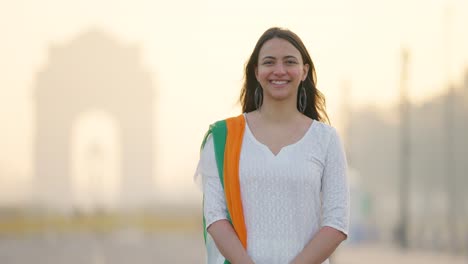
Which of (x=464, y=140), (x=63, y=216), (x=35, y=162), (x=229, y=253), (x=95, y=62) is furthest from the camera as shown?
(x=95, y=62)

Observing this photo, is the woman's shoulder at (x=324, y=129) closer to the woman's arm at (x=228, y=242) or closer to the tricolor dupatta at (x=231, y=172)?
the tricolor dupatta at (x=231, y=172)

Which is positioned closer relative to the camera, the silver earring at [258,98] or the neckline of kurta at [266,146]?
the neckline of kurta at [266,146]

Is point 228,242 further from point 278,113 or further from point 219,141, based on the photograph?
point 278,113

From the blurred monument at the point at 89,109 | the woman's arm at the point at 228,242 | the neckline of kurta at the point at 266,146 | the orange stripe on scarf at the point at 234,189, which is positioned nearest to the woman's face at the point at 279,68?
the neckline of kurta at the point at 266,146

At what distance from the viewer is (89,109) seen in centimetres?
8388

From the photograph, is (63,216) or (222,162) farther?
(63,216)

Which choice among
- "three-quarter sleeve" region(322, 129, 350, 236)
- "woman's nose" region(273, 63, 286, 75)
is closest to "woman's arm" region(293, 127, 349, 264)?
"three-quarter sleeve" region(322, 129, 350, 236)

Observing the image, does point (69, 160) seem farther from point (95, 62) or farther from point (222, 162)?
point (222, 162)

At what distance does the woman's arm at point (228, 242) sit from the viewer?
12.6 feet

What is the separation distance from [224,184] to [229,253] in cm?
21

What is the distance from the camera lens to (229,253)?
12.7 ft

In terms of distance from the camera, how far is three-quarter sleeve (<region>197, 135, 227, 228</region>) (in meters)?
3.90

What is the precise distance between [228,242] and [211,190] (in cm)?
17

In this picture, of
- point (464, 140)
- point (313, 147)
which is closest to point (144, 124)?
point (464, 140)
